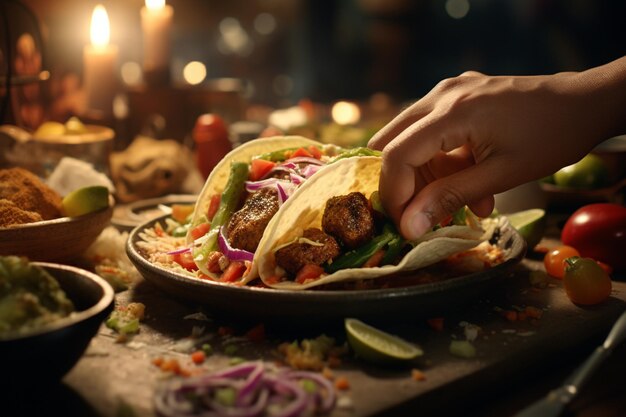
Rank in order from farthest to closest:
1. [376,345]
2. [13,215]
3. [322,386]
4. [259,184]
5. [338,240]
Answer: [259,184]
[13,215]
[338,240]
[376,345]
[322,386]

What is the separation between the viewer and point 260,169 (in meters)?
2.46

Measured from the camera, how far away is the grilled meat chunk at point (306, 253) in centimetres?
204

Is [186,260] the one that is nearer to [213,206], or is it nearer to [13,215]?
[213,206]

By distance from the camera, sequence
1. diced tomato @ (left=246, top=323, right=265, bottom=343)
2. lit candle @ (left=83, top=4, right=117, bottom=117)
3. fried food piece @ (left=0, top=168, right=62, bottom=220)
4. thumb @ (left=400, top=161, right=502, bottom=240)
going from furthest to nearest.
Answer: lit candle @ (left=83, top=4, right=117, bottom=117), fried food piece @ (left=0, top=168, right=62, bottom=220), thumb @ (left=400, top=161, right=502, bottom=240), diced tomato @ (left=246, top=323, right=265, bottom=343)

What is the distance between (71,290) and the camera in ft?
5.88

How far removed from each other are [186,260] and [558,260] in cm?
145

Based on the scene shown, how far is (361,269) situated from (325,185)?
35 centimetres

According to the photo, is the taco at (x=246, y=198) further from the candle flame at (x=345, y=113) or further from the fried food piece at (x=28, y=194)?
the candle flame at (x=345, y=113)

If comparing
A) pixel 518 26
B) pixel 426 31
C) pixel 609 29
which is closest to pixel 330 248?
pixel 609 29

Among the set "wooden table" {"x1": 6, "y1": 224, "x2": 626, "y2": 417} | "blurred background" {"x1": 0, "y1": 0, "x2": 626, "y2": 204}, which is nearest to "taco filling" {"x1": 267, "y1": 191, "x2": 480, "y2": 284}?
"wooden table" {"x1": 6, "y1": 224, "x2": 626, "y2": 417}

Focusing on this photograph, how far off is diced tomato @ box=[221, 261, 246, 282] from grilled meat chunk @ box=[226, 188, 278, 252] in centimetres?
6

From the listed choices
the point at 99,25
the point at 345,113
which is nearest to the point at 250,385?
the point at 99,25

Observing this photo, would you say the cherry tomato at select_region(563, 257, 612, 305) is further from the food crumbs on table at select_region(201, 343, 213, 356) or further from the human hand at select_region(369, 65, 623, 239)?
the food crumbs on table at select_region(201, 343, 213, 356)

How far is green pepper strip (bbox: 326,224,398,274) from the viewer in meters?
2.09
